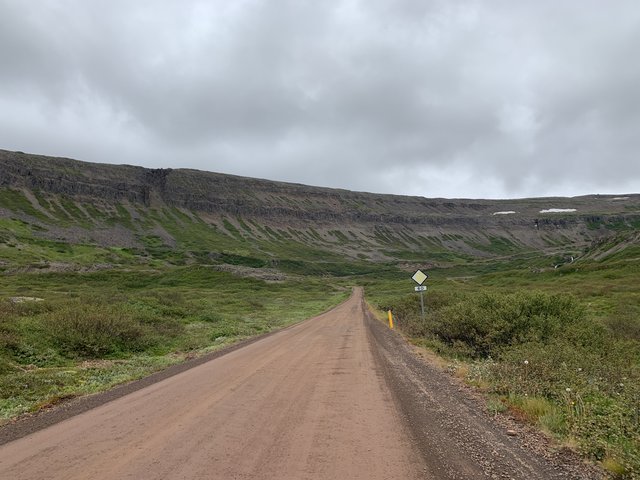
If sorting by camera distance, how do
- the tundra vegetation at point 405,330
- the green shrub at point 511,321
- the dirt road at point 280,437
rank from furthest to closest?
the green shrub at point 511,321
the tundra vegetation at point 405,330
the dirt road at point 280,437

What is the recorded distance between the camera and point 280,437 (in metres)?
6.38

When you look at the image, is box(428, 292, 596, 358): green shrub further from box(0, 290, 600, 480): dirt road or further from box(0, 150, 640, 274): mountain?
box(0, 150, 640, 274): mountain

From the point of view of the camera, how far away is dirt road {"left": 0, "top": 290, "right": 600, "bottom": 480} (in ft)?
16.9

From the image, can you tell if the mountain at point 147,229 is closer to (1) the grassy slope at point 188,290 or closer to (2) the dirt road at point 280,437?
(1) the grassy slope at point 188,290

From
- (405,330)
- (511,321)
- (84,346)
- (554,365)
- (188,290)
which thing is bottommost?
(188,290)

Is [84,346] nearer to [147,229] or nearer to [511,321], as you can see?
[511,321]

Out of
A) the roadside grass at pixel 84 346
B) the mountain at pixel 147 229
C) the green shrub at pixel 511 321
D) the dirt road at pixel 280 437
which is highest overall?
the mountain at pixel 147 229

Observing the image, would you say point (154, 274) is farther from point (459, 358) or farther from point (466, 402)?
point (466, 402)

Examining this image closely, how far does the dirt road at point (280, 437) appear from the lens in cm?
516

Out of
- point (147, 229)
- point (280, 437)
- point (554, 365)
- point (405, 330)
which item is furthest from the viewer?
point (147, 229)

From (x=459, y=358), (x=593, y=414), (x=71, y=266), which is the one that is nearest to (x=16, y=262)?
(x=71, y=266)

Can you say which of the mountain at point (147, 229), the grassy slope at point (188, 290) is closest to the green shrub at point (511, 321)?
the grassy slope at point (188, 290)

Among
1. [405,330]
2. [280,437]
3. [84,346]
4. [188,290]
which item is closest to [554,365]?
[280,437]

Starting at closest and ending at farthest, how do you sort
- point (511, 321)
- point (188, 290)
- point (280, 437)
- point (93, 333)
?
point (280, 437), point (511, 321), point (93, 333), point (188, 290)
